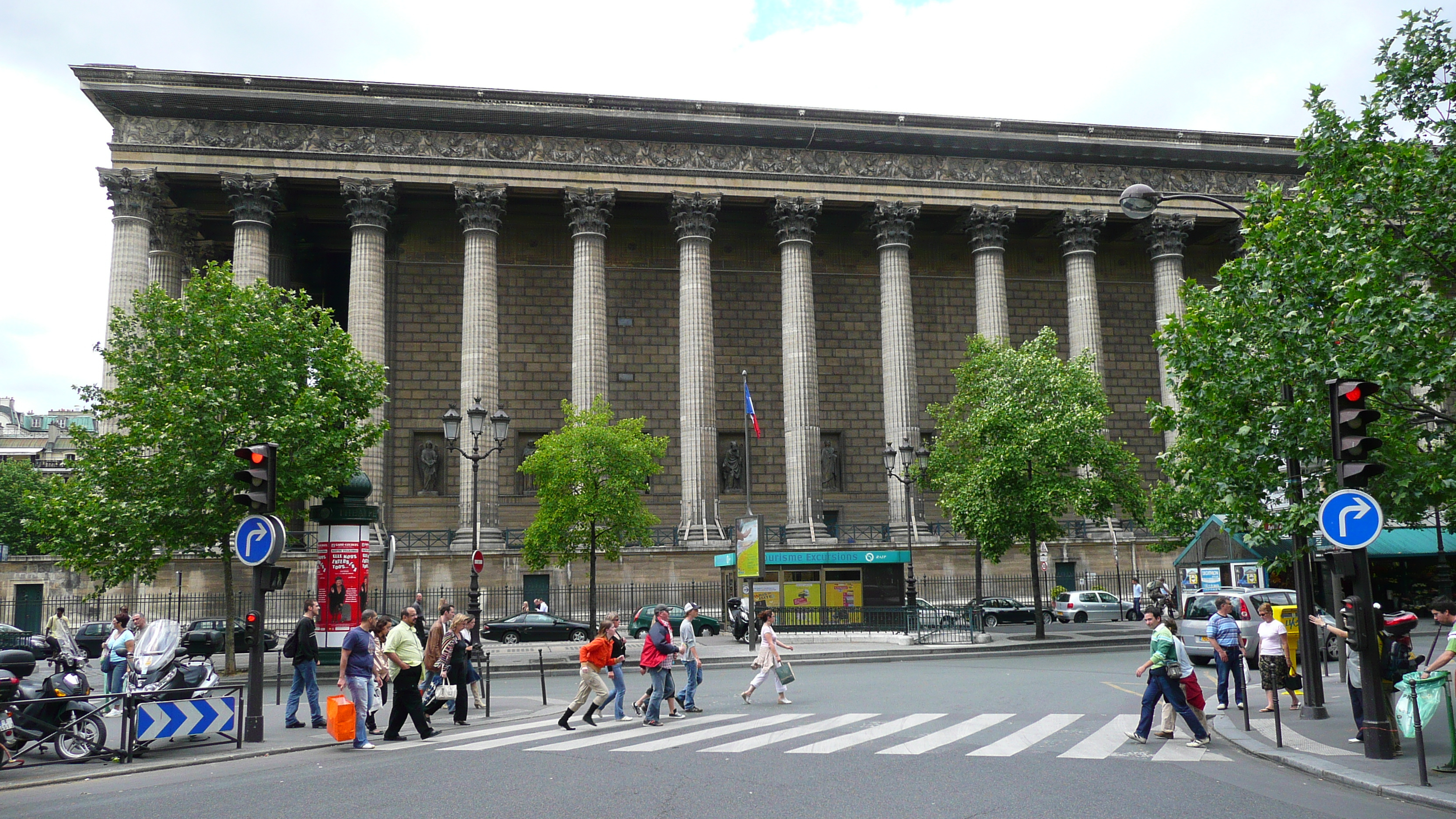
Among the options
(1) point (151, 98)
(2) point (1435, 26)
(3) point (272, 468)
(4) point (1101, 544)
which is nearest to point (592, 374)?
(1) point (151, 98)

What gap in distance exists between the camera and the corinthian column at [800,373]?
43.4 meters

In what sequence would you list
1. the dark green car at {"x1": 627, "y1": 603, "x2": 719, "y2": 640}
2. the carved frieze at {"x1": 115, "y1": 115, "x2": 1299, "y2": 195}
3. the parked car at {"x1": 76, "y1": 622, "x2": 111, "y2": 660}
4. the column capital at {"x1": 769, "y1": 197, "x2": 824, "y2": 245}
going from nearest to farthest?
the parked car at {"x1": 76, "y1": 622, "x2": 111, "y2": 660} → the dark green car at {"x1": 627, "y1": 603, "x2": 719, "y2": 640} → the carved frieze at {"x1": 115, "y1": 115, "x2": 1299, "y2": 195} → the column capital at {"x1": 769, "y1": 197, "x2": 824, "y2": 245}

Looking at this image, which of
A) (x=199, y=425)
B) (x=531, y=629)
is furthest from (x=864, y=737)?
(x=531, y=629)

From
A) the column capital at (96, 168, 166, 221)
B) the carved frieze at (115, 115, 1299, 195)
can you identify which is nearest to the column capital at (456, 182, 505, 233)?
the carved frieze at (115, 115, 1299, 195)

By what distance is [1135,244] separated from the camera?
176 feet

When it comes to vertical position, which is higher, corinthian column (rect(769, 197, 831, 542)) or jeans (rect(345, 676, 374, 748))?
corinthian column (rect(769, 197, 831, 542))

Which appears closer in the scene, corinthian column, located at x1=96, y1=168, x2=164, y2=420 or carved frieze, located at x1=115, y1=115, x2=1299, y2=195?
corinthian column, located at x1=96, y1=168, x2=164, y2=420

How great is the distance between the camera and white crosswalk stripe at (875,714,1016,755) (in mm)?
12719

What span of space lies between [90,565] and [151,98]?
885 inches

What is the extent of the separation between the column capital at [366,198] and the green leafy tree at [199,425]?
13.8m

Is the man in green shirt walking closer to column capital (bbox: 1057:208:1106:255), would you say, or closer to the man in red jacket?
the man in red jacket

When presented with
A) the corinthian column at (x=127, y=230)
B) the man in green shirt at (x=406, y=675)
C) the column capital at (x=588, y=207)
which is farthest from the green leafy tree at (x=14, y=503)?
the man in green shirt at (x=406, y=675)

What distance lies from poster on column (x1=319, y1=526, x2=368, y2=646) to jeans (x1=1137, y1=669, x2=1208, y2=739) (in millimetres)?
16997

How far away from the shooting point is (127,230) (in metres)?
40.2
